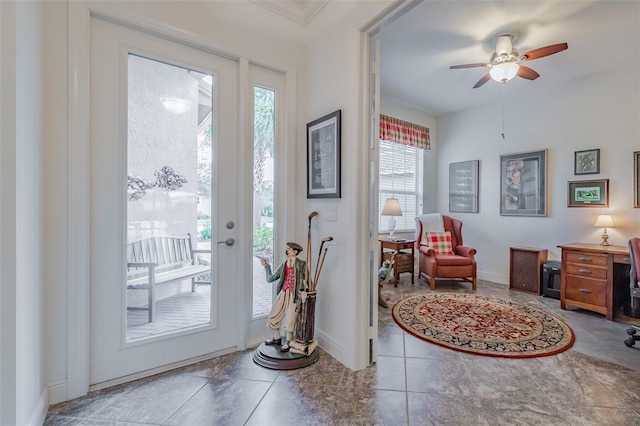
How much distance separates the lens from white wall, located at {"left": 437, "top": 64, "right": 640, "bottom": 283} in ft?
11.0

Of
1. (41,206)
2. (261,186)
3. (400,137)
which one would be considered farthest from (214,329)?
(400,137)

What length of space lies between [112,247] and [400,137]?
422 cm

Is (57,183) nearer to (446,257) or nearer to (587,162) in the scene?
(446,257)

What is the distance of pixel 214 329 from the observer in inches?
83.0

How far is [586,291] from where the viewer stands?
10.4 feet

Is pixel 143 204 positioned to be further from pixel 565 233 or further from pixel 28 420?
pixel 565 233

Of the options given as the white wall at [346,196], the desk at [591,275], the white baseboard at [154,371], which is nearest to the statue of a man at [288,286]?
the white wall at [346,196]

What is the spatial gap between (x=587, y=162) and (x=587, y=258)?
4.24 feet

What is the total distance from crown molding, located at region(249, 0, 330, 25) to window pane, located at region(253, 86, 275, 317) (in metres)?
0.61

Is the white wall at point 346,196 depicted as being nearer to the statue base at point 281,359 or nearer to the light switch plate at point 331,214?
the light switch plate at point 331,214

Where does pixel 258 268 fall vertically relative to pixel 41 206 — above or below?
below

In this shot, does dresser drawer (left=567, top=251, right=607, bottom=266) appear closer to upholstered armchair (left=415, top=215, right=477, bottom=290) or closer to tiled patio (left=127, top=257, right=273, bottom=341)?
upholstered armchair (left=415, top=215, right=477, bottom=290)

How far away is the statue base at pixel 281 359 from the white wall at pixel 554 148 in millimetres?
3788

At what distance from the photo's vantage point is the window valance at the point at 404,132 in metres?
4.57
